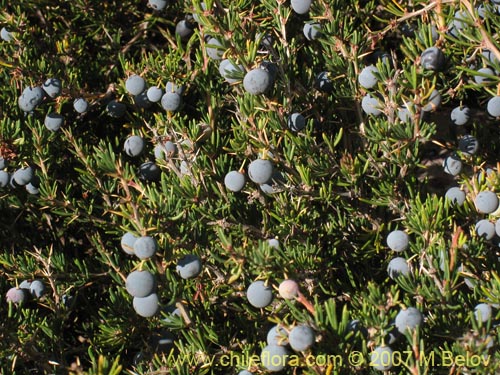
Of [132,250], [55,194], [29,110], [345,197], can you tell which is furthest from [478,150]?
[29,110]

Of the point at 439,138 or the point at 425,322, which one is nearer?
the point at 425,322

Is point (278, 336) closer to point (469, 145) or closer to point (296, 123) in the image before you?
point (296, 123)

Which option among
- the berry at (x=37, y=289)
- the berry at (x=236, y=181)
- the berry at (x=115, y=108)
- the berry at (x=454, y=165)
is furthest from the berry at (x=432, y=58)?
the berry at (x=37, y=289)

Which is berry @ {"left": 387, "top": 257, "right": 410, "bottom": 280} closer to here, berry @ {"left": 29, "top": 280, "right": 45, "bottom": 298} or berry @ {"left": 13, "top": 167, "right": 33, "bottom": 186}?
berry @ {"left": 29, "top": 280, "right": 45, "bottom": 298}

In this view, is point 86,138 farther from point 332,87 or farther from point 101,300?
point 332,87

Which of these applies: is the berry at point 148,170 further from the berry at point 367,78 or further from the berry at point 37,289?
the berry at point 367,78

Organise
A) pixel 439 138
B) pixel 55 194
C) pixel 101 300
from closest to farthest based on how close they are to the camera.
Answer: pixel 55 194, pixel 101 300, pixel 439 138
